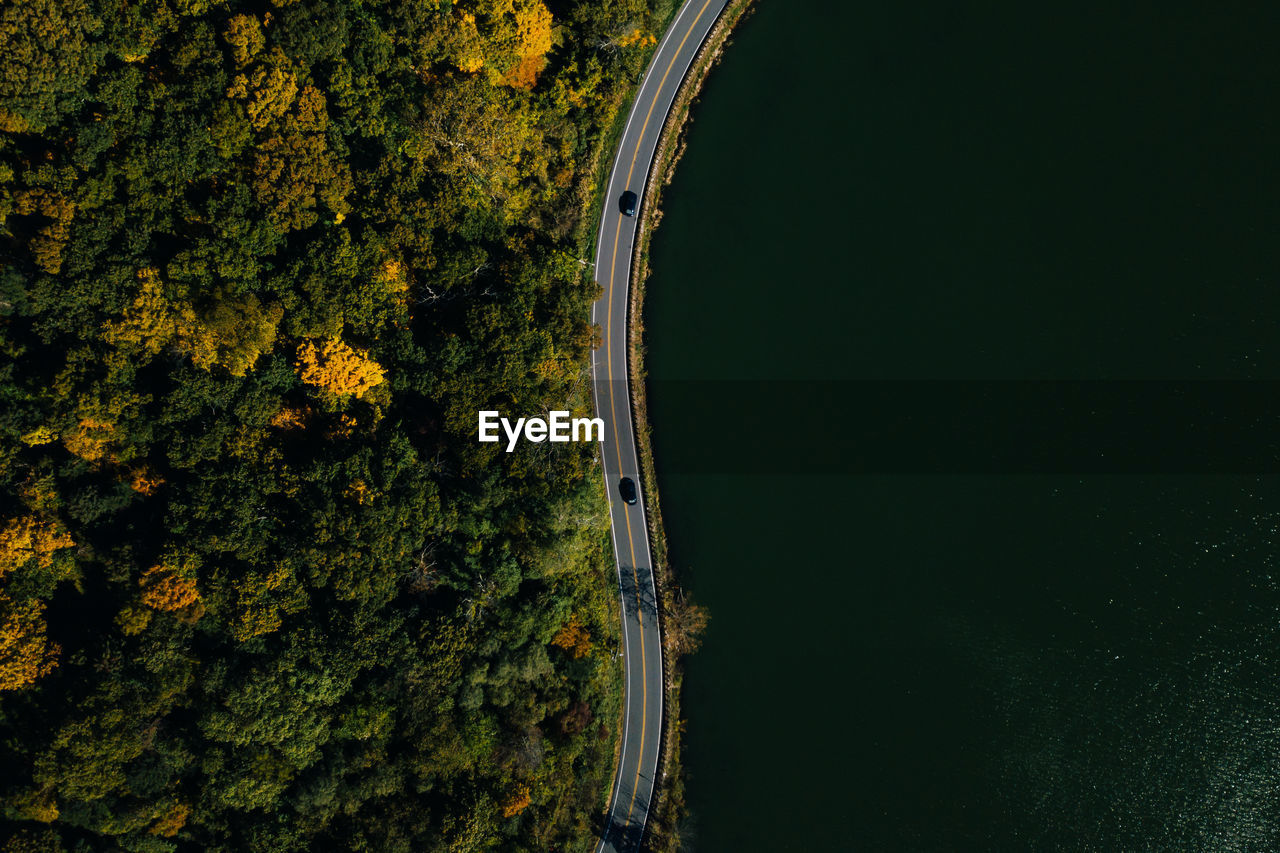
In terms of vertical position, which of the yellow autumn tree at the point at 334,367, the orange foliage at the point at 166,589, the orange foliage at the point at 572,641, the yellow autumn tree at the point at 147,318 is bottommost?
the orange foliage at the point at 572,641

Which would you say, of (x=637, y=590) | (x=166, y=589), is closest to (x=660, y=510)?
(x=637, y=590)

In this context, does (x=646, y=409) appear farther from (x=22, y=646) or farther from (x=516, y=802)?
(x=22, y=646)

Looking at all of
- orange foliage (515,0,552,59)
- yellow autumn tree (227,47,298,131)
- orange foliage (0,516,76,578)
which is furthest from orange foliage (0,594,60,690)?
orange foliage (515,0,552,59)

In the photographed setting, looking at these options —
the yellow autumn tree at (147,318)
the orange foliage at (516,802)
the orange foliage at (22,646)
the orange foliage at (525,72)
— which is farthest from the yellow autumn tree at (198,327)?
the orange foliage at (516,802)

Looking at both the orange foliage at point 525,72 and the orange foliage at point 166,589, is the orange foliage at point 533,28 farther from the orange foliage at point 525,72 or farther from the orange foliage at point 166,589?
the orange foliage at point 166,589

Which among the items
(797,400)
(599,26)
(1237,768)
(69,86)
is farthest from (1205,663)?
(69,86)

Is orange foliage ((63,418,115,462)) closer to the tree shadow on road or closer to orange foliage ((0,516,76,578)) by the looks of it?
orange foliage ((0,516,76,578))

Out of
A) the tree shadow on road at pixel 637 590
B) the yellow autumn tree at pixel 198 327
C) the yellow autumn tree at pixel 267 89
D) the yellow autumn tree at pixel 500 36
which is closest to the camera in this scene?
the yellow autumn tree at pixel 267 89
